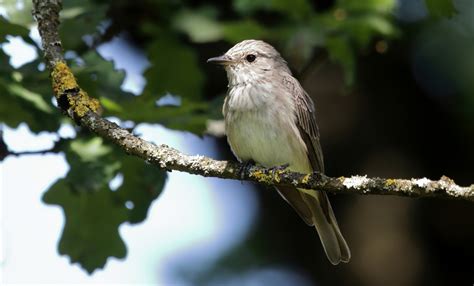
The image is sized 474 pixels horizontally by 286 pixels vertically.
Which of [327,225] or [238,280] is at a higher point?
[327,225]

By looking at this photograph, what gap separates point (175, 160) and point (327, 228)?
2.22 m

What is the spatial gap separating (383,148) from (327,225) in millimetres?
1663

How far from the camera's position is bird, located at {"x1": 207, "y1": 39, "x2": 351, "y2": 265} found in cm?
526

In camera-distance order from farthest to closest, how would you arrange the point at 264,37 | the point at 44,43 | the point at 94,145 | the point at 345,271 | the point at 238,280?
the point at 238,280, the point at 345,271, the point at 264,37, the point at 94,145, the point at 44,43

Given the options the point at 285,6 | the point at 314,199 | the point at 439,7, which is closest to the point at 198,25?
the point at 285,6

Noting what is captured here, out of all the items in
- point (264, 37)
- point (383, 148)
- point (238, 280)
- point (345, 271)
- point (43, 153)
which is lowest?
point (238, 280)

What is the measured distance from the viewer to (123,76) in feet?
16.6

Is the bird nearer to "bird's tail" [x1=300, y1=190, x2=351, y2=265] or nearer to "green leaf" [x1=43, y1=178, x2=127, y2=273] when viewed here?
"bird's tail" [x1=300, y1=190, x2=351, y2=265]

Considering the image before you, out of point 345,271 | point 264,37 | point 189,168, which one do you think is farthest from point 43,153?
point 345,271

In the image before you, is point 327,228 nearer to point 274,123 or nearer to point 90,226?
point 274,123

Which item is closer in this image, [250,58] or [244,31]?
[244,31]

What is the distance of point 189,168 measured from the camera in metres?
3.82

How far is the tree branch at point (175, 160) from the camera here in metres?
3.18

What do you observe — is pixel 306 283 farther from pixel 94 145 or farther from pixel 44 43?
pixel 44 43
